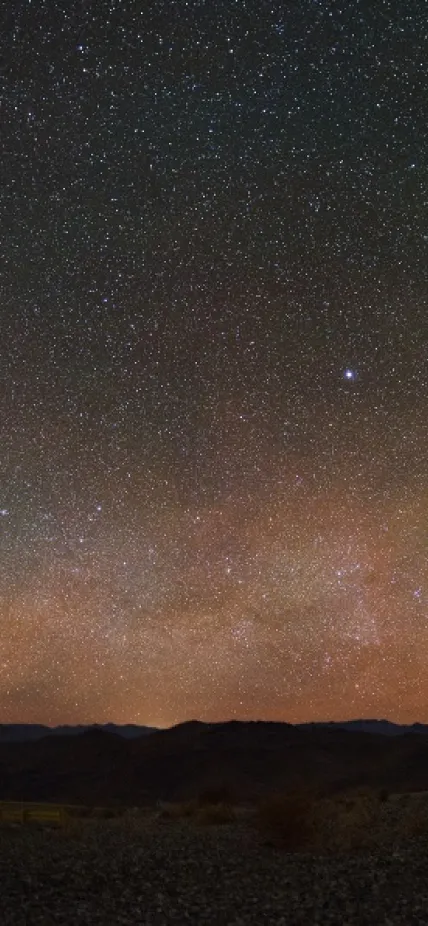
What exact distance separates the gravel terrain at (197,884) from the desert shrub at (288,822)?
76.7 inches

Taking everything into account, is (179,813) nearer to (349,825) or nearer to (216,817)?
(216,817)

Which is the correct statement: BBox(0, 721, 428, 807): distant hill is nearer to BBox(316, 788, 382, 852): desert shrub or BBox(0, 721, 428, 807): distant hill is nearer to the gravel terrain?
BBox(316, 788, 382, 852): desert shrub

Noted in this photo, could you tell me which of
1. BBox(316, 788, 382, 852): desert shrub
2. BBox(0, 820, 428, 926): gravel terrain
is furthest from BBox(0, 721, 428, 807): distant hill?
Answer: BBox(0, 820, 428, 926): gravel terrain

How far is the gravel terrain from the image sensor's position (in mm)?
15719

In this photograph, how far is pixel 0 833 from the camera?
27672 mm

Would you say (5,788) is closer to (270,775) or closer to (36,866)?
(270,775)

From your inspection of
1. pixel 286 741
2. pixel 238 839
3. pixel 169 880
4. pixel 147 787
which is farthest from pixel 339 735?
pixel 169 880

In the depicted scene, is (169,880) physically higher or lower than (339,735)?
lower

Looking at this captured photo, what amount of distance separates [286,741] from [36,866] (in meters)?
98.4

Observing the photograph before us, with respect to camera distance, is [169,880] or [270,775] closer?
[169,880]

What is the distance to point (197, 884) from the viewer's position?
19703 millimetres

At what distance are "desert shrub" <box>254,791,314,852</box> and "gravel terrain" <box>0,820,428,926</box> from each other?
6.39 feet

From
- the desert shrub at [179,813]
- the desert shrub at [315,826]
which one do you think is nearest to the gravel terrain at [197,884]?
the desert shrub at [315,826]

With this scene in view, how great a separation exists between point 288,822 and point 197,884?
1425 cm
